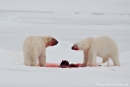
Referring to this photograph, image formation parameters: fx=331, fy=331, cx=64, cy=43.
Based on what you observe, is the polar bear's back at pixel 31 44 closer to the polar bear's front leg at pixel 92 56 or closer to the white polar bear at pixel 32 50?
the white polar bear at pixel 32 50

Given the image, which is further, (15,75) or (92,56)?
(92,56)

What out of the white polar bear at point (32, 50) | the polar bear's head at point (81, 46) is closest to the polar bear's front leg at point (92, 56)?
the polar bear's head at point (81, 46)

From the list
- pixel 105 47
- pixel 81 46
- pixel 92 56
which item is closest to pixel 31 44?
pixel 81 46

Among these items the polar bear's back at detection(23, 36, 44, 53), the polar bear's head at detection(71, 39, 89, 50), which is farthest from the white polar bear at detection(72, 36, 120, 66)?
the polar bear's back at detection(23, 36, 44, 53)

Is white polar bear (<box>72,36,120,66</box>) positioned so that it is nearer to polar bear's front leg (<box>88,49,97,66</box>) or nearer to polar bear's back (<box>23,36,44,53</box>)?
polar bear's front leg (<box>88,49,97,66</box>)

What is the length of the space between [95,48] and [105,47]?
0.24m

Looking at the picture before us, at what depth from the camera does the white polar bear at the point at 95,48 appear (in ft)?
17.0

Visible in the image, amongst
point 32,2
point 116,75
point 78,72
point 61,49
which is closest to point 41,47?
point 78,72

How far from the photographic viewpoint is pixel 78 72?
4.29 metres

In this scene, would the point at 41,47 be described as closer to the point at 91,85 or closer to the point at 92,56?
the point at 92,56

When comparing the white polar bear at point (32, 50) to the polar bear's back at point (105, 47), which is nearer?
the white polar bear at point (32, 50)

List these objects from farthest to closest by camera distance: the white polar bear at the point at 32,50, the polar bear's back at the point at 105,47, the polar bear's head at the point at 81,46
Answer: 1. the polar bear's back at the point at 105,47
2. the polar bear's head at the point at 81,46
3. the white polar bear at the point at 32,50

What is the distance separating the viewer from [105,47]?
17.7 ft

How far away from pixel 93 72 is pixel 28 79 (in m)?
0.93
